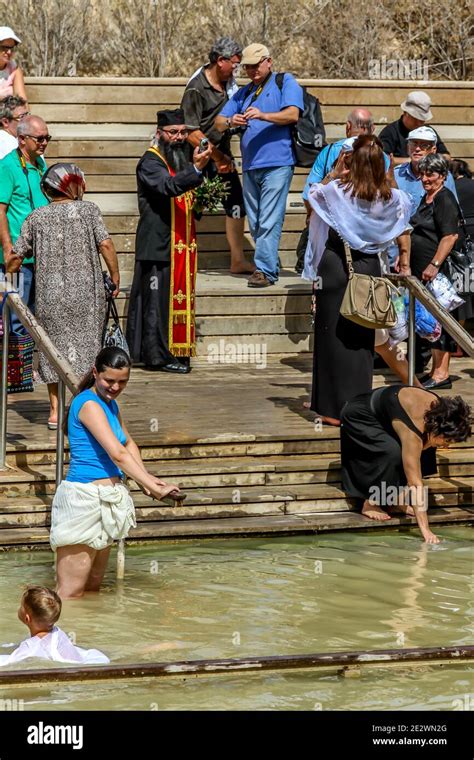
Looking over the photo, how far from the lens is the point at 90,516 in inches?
302

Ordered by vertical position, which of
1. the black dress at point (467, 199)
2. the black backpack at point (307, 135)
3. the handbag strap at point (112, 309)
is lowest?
the handbag strap at point (112, 309)

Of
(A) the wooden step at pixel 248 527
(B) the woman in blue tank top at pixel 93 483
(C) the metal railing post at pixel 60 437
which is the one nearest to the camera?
(B) the woman in blue tank top at pixel 93 483

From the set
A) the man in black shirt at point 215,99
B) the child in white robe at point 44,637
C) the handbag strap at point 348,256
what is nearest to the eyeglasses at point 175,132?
the man in black shirt at point 215,99

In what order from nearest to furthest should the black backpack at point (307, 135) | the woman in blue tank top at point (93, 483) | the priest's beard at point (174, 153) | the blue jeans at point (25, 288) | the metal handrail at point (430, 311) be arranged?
1. the woman in blue tank top at point (93, 483)
2. the metal handrail at point (430, 311)
3. the blue jeans at point (25, 288)
4. the priest's beard at point (174, 153)
5. the black backpack at point (307, 135)

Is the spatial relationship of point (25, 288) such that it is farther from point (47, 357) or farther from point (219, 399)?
point (47, 357)

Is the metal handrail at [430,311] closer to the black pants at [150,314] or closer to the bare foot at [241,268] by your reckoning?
the black pants at [150,314]

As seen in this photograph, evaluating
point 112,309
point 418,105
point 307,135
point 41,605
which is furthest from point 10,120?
point 41,605

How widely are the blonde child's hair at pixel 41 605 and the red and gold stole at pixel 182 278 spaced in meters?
4.88

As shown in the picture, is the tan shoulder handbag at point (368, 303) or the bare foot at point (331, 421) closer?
the tan shoulder handbag at point (368, 303)

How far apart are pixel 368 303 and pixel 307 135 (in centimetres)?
322

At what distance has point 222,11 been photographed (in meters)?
18.7

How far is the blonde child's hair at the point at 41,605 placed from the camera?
21.7ft

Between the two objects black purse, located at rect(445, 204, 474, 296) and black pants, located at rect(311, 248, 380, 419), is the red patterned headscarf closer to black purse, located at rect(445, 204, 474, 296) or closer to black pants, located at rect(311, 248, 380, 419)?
black pants, located at rect(311, 248, 380, 419)

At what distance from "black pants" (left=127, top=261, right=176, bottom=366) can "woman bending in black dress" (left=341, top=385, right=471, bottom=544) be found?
2.43 meters
